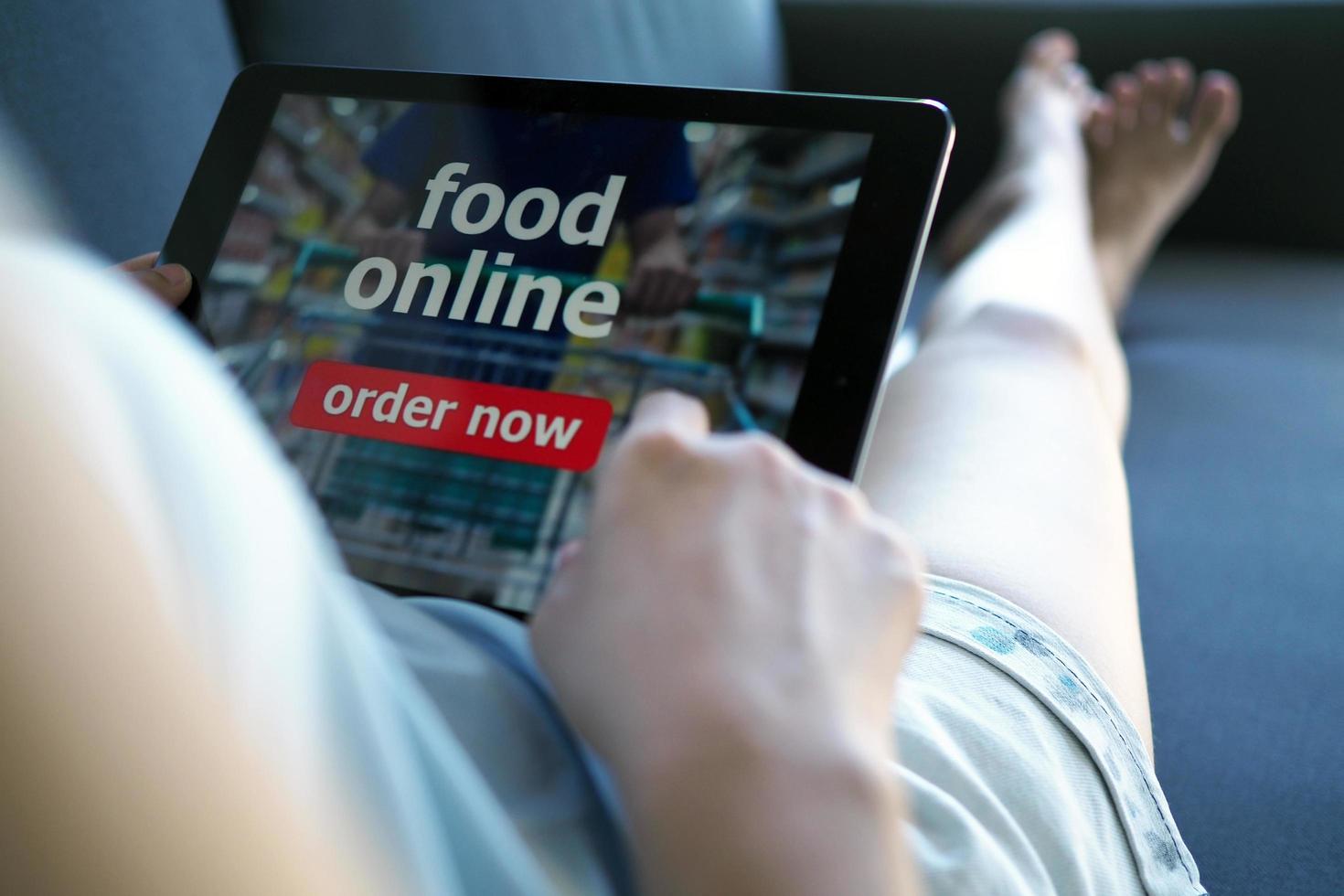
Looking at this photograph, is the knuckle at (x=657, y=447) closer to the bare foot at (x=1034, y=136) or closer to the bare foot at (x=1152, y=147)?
the bare foot at (x=1034, y=136)

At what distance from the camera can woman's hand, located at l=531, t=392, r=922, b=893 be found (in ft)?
0.83

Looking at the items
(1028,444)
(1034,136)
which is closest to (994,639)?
(1028,444)

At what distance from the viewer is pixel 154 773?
0.16 meters

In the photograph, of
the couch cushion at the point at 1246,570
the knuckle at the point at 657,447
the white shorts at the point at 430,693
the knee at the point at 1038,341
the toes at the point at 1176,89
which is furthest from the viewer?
Answer: the toes at the point at 1176,89

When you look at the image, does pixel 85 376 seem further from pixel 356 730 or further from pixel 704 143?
pixel 704 143

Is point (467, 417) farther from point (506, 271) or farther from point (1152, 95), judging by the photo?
point (1152, 95)

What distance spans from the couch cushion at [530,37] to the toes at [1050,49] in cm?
29

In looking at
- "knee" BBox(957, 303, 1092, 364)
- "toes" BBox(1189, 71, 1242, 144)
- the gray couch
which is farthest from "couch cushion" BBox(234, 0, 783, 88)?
"toes" BBox(1189, 71, 1242, 144)


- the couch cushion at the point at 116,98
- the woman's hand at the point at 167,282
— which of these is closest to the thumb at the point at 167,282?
the woman's hand at the point at 167,282

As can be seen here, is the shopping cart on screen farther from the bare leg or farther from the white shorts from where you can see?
the bare leg

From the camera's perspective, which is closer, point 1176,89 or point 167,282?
point 167,282

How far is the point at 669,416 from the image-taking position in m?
0.32

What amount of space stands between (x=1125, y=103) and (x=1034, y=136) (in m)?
0.16

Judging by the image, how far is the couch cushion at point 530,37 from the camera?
0.69m
